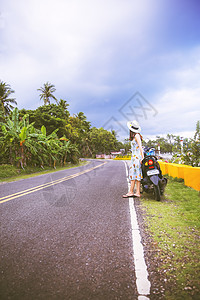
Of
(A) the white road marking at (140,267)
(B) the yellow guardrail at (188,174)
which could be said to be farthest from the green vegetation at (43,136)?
(A) the white road marking at (140,267)

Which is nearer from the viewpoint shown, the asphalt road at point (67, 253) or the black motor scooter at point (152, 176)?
the asphalt road at point (67, 253)

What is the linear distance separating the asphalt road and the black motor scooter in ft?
3.27

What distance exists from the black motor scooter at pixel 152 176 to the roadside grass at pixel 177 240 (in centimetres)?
32

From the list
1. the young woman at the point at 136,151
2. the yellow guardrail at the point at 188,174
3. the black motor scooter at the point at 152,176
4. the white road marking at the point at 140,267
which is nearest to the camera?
the white road marking at the point at 140,267

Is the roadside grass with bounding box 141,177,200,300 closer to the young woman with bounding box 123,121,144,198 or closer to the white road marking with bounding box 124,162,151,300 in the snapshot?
the white road marking with bounding box 124,162,151,300

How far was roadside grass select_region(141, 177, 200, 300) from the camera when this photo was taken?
1.93 metres

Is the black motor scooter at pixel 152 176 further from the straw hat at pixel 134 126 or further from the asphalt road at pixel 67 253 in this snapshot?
the asphalt road at pixel 67 253

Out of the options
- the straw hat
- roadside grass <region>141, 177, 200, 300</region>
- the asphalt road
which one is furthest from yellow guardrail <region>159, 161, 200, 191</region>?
the asphalt road

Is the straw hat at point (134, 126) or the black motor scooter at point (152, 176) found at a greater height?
the straw hat at point (134, 126)

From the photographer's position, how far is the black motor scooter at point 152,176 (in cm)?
508

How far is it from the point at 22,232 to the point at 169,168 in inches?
299

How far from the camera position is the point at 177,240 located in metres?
2.86

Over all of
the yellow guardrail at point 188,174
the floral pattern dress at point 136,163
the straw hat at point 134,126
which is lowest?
the yellow guardrail at point 188,174

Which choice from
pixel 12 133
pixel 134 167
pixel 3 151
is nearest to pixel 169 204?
pixel 134 167
